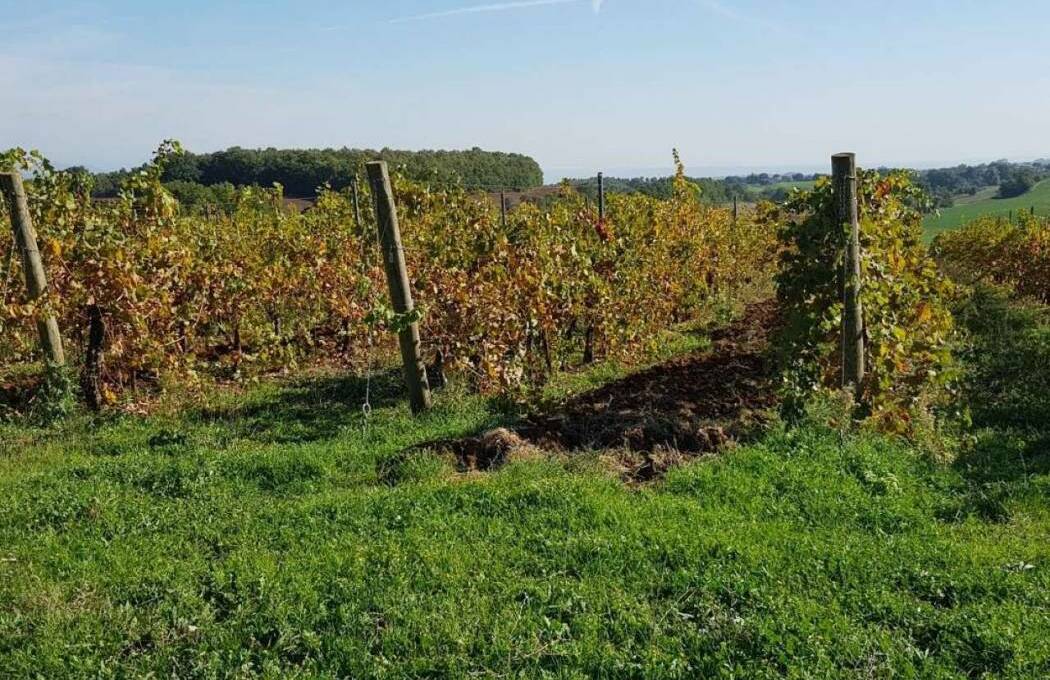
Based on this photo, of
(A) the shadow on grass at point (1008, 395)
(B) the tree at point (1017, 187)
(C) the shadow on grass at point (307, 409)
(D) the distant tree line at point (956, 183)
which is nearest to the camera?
(A) the shadow on grass at point (1008, 395)

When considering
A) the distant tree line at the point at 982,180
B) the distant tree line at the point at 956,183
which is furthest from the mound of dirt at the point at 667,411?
the distant tree line at the point at 982,180

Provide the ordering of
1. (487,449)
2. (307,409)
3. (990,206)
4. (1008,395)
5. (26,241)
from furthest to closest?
(990,206)
(307,409)
(1008,395)
(26,241)
(487,449)

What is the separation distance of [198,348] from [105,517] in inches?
157

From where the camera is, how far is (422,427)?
660cm

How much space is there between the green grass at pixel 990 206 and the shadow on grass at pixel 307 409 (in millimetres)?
52317

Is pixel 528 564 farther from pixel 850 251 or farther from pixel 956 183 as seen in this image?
pixel 956 183

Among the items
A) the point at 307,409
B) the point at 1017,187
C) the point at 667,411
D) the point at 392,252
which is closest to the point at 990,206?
the point at 1017,187

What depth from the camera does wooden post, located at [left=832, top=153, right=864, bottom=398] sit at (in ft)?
19.2

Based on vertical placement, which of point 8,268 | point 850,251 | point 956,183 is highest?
point 8,268

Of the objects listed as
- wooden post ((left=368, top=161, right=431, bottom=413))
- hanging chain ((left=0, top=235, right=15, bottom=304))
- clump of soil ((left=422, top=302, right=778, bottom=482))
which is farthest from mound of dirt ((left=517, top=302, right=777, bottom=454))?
hanging chain ((left=0, top=235, right=15, bottom=304))

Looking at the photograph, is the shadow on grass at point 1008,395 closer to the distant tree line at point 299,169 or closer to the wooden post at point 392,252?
the wooden post at point 392,252

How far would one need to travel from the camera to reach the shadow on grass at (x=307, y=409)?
6727mm

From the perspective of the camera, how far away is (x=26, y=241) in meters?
7.23

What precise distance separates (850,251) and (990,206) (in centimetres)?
7222
